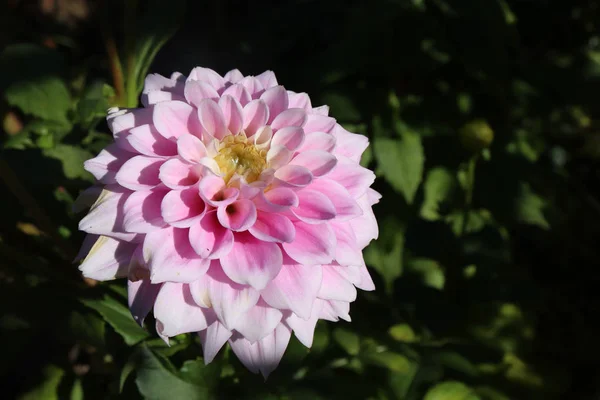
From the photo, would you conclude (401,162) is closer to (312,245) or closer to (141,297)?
(312,245)

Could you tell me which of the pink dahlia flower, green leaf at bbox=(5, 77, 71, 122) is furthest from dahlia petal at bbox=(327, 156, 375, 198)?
green leaf at bbox=(5, 77, 71, 122)

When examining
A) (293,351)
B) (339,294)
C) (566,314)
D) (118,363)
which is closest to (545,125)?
(566,314)

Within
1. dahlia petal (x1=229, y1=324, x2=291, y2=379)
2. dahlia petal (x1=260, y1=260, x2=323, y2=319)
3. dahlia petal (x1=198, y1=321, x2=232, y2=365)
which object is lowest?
dahlia petal (x1=229, y1=324, x2=291, y2=379)

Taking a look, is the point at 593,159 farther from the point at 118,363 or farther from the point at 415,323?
the point at 118,363

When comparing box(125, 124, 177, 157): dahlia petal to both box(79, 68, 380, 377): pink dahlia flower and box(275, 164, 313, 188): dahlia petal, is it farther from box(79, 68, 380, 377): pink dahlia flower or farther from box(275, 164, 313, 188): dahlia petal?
box(275, 164, 313, 188): dahlia petal

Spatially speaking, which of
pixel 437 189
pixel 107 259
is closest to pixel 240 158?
pixel 107 259

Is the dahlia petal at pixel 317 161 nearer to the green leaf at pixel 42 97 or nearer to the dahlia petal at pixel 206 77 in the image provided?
the dahlia petal at pixel 206 77
